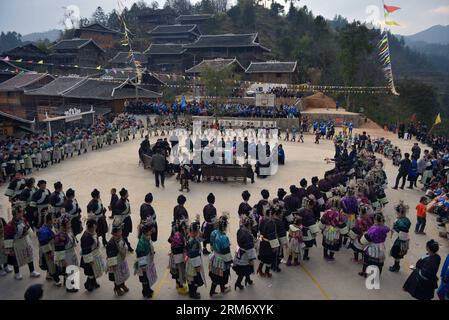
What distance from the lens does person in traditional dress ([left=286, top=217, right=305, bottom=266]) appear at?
8.28 m

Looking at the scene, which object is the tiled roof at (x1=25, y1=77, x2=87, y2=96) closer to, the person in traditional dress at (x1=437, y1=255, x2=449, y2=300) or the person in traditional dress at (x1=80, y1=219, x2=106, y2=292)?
the person in traditional dress at (x1=80, y1=219, x2=106, y2=292)

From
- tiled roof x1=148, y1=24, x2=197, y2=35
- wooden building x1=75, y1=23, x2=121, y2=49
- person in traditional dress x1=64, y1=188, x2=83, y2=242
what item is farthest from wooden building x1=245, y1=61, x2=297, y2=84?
person in traditional dress x1=64, y1=188, x2=83, y2=242

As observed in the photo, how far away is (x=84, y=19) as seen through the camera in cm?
9225

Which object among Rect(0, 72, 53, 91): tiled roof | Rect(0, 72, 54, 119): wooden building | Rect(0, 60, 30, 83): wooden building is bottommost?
Rect(0, 72, 54, 119): wooden building

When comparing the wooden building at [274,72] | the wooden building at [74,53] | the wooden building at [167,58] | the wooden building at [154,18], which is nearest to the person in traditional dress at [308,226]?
the wooden building at [274,72]

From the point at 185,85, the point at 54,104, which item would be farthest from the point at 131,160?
the point at 185,85

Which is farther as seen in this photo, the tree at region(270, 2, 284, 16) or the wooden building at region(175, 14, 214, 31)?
the tree at region(270, 2, 284, 16)

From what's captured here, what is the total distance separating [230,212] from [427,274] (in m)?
6.65

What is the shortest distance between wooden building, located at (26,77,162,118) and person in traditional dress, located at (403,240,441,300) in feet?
95.1

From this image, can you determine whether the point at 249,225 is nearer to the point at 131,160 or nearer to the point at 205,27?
the point at 131,160

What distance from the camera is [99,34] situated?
212 ft

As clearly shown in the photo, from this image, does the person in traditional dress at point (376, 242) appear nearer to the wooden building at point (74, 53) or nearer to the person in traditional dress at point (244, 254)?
the person in traditional dress at point (244, 254)

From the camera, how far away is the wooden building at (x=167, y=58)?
53.4 meters

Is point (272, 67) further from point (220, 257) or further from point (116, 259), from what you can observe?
point (116, 259)
